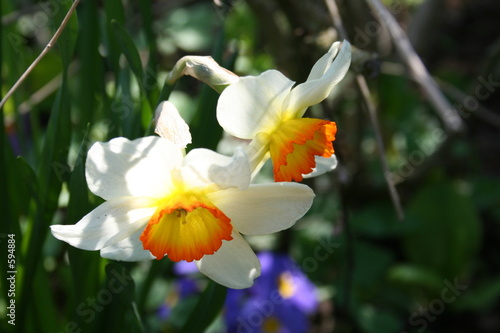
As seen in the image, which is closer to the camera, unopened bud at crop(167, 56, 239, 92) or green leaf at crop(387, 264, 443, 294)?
unopened bud at crop(167, 56, 239, 92)

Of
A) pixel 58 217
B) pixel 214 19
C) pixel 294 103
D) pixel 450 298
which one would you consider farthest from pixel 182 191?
pixel 214 19

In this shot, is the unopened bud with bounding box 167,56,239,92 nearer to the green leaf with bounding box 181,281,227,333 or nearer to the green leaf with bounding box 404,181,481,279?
the green leaf with bounding box 181,281,227,333

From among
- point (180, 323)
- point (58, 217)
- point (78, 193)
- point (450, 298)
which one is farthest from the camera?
point (450, 298)

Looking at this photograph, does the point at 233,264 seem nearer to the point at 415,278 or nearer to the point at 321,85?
the point at 321,85

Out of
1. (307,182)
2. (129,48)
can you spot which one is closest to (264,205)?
(129,48)

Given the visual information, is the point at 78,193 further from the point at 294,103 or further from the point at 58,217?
the point at 58,217

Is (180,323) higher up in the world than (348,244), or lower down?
lower down

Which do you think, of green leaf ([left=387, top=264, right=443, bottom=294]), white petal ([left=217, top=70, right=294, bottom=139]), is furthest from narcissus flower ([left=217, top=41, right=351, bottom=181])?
green leaf ([left=387, top=264, right=443, bottom=294])
